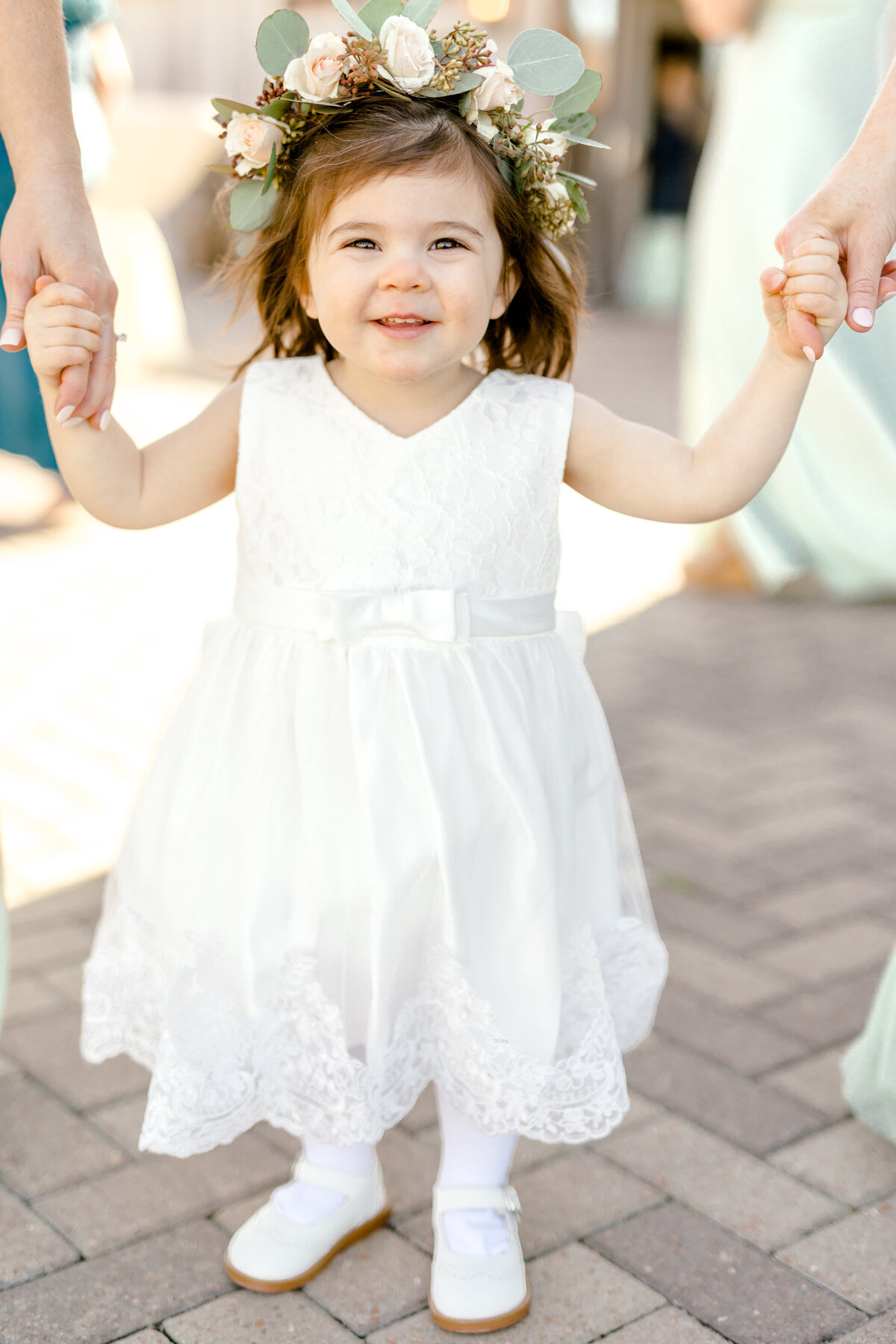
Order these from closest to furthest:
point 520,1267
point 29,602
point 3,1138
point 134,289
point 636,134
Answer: point 520,1267
point 3,1138
point 29,602
point 134,289
point 636,134

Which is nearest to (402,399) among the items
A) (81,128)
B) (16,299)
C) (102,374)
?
(102,374)

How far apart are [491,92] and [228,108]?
35 centimetres

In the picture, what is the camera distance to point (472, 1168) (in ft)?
6.24

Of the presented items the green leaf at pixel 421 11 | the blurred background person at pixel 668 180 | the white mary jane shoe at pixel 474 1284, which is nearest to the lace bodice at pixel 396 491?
the green leaf at pixel 421 11

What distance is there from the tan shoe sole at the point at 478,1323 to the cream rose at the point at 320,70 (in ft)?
4.81

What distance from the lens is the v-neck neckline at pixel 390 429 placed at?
5.98ft

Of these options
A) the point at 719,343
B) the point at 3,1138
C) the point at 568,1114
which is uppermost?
the point at 719,343

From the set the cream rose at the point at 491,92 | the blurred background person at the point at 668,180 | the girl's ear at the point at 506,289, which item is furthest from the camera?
the blurred background person at the point at 668,180

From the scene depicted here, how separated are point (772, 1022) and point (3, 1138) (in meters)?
1.25

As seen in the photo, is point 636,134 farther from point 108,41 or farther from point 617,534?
point 108,41

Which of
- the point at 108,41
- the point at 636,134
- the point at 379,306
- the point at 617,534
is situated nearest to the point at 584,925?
the point at 379,306

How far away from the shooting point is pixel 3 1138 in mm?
2146

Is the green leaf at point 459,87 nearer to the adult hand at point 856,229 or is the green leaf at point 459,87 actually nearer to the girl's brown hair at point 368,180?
the girl's brown hair at point 368,180

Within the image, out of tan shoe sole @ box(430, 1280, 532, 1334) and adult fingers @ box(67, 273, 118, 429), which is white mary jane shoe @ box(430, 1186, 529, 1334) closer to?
tan shoe sole @ box(430, 1280, 532, 1334)
